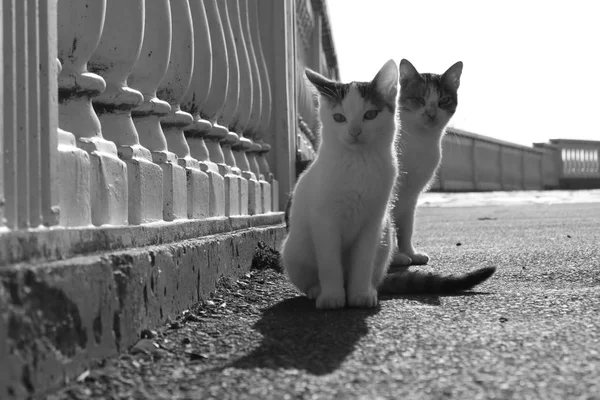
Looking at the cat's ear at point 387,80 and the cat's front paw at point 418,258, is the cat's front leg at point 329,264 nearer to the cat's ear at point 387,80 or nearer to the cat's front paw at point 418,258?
the cat's ear at point 387,80

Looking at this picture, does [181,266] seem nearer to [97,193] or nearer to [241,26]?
[97,193]

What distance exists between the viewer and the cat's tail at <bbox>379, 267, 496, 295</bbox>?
3.06 m

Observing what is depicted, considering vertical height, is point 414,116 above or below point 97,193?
above

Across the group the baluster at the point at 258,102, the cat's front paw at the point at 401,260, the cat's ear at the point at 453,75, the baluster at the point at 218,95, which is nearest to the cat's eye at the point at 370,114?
the baluster at the point at 218,95

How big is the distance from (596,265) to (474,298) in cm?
129

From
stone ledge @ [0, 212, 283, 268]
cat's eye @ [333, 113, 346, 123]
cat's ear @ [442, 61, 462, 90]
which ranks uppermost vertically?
cat's ear @ [442, 61, 462, 90]

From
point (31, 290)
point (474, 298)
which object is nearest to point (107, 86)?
point (31, 290)

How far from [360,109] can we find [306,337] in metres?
1.08

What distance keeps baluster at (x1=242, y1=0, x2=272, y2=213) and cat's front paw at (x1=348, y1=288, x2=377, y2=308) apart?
212cm

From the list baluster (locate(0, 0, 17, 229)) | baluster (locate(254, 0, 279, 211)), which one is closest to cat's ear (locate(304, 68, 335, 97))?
baluster (locate(0, 0, 17, 229))

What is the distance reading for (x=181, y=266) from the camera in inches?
102

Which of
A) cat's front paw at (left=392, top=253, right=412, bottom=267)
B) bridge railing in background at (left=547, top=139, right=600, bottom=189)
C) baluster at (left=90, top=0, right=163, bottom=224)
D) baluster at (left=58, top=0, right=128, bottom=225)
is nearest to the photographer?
baluster at (left=58, top=0, right=128, bottom=225)

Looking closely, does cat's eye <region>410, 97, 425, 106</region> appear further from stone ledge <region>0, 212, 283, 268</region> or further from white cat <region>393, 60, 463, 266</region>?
stone ledge <region>0, 212, 283, 268</region>

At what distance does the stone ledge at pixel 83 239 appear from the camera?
1604 mm
